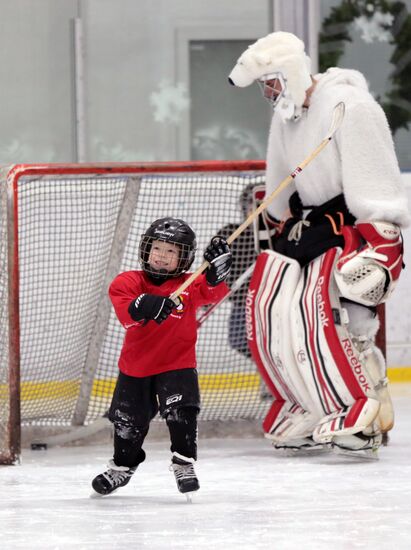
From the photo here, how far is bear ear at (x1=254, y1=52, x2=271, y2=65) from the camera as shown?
4449 mm

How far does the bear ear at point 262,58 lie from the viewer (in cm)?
445

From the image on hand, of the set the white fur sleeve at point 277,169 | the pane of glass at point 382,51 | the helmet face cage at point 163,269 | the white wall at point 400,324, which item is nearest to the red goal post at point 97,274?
the white fur sleeve at point 277,169

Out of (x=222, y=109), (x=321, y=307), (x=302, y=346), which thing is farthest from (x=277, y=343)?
(x=222, y=109)

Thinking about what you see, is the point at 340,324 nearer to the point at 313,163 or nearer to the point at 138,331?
the point at 313,163

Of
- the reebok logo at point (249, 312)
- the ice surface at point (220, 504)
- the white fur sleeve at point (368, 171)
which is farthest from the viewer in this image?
the reebok logo at point (249, 312)

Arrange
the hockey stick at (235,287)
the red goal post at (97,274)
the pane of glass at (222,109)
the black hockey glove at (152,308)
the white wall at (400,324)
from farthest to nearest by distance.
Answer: the pane of glass at (222,109) → the white wall at (400,324) → the red goal post at (97,274) → the hockey stick at (235,287) → the black hockey glove at (152,308)

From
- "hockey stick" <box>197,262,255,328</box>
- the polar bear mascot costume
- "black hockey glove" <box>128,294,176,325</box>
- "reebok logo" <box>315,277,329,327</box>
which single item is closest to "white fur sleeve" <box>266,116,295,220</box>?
the polar bear mascot costume

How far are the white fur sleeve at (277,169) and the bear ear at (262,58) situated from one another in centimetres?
24

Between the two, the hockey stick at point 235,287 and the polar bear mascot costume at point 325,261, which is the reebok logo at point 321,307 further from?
the hockey stick at point 235,287

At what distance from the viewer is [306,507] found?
3.59m

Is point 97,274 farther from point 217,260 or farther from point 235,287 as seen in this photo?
point 217,260

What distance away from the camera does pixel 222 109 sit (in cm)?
688

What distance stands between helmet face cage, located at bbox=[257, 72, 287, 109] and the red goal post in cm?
30

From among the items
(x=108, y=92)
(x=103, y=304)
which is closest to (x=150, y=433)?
(x=103, y=304)
